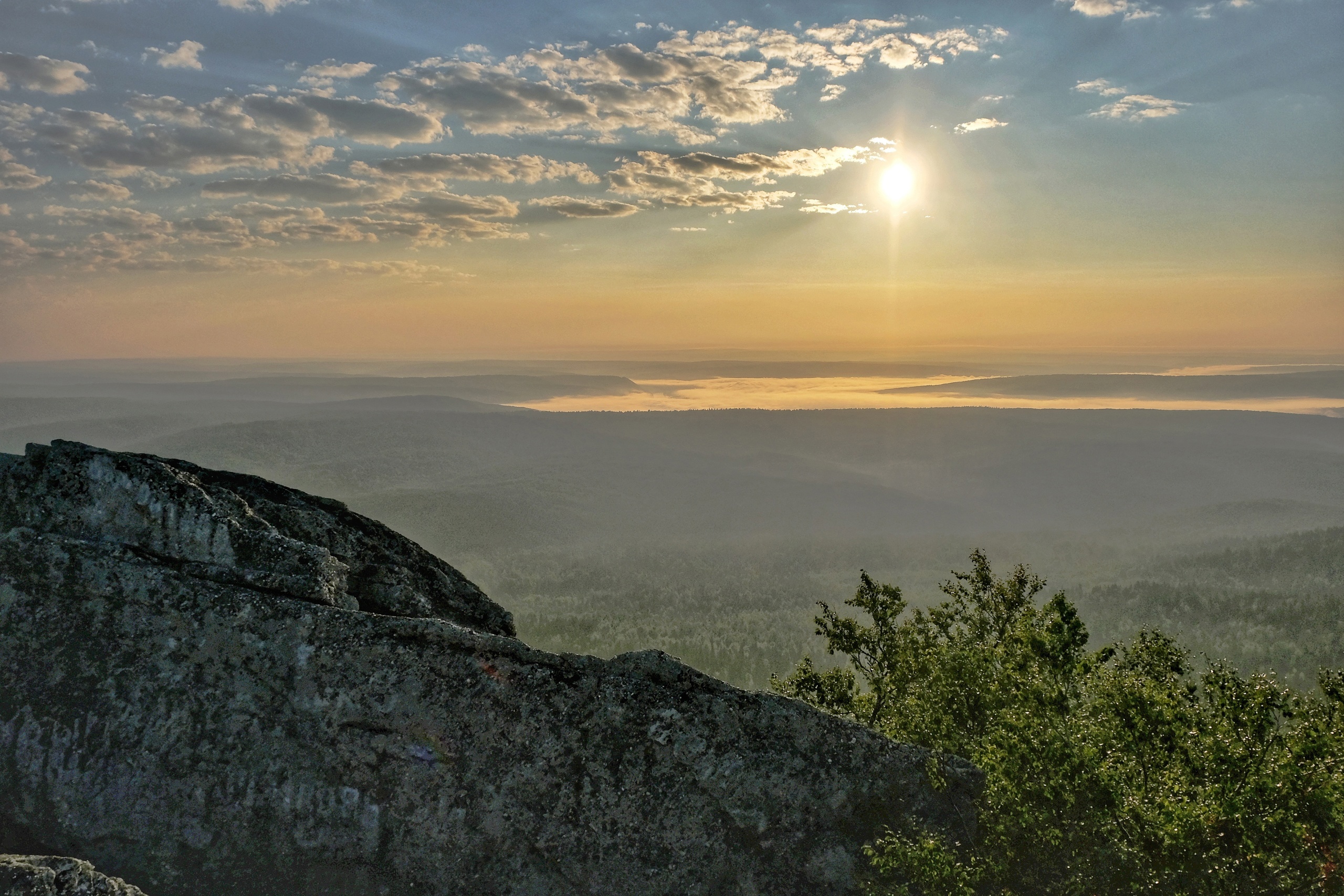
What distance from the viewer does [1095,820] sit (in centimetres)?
1877

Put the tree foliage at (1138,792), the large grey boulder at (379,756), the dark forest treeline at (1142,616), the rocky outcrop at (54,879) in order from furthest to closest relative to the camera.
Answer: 1. the dark forest treeline at (1142,616)
2. the tree foliage at (1138,792)
3. the large grey boulder at (379,756)
4. the rocky outcrop at (54,879)

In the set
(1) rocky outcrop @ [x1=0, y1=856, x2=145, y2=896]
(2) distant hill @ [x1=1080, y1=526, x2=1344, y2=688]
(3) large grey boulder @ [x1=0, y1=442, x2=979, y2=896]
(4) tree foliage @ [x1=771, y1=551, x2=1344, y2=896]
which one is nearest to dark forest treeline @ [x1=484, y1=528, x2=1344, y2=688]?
Answer: (2) distant hill @ [x1=1080, y1=526, x2=1344, y2=688]

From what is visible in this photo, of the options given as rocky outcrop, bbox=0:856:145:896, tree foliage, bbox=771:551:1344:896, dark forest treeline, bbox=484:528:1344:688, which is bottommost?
dark forest treeline, bbox=484:528:1344:688

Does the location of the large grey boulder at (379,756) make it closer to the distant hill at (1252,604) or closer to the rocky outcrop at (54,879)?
the rocky outcrop at (54,879)

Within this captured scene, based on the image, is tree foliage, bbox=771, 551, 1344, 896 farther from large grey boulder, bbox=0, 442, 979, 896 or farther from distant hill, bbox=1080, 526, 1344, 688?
distant hill, bbox=1080, 526, 1344, 688

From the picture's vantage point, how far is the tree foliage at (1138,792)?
1727 cm

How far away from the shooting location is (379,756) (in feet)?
57.2

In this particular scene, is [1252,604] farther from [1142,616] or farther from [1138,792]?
[1138,792]

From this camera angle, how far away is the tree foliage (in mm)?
17266

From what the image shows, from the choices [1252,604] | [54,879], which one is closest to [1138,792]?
[54,879]

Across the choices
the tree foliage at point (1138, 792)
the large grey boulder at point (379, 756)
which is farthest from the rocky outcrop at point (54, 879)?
the tree foliage at point (1138, 792)

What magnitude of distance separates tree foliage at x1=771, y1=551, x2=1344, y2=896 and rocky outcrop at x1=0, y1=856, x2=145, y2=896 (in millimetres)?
14037

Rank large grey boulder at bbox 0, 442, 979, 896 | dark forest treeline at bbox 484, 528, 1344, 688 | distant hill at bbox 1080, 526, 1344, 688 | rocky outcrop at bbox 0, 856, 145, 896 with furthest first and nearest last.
→ dark forest treeline at bbox 484, 528, 1344, 688, distant hill at bbox 1080, 526, 1344, 688, large grey boulder at bbox 0, 442, 979, 896, rocky outcrop at bbox 0, 856, 145, 896

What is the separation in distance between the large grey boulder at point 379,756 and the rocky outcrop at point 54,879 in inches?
212
